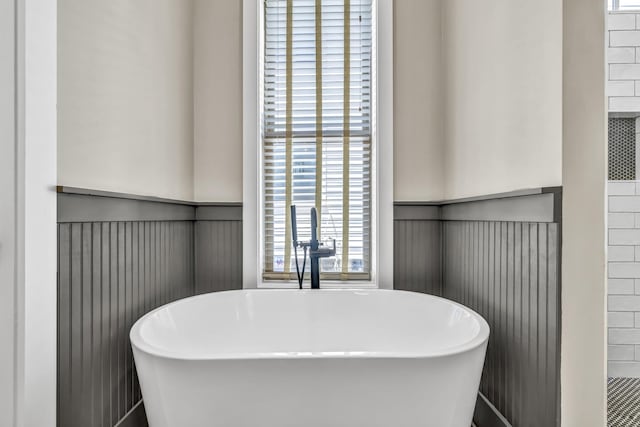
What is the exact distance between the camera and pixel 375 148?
2.04 m

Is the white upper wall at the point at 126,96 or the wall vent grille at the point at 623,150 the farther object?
the wall vent grille at the point at 623,150

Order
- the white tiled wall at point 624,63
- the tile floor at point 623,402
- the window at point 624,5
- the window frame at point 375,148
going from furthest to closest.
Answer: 1. the window at point 624,5
2. the white tiled wall at point 624,63
3. the window frame at point 375,148
4. the tile floor at point 623,402

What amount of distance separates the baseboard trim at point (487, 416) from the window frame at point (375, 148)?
69 cm

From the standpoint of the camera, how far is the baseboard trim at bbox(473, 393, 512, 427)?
134 cm

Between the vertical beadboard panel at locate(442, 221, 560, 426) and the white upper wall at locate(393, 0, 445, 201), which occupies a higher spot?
the white upper wall at locate(393, 0, 445, 201)

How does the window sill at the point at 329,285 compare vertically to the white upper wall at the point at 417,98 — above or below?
below

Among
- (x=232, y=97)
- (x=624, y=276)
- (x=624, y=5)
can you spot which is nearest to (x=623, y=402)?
(x=624, y=276)

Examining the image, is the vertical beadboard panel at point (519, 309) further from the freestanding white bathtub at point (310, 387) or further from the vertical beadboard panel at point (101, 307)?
the vertical beadboard panel at point (101, 307)

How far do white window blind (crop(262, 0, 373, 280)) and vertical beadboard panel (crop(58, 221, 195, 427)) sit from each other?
73 centimetres

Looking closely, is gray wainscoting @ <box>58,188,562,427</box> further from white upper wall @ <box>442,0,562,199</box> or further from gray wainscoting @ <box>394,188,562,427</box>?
white upper wall @ <box>442,0,562,199</box>

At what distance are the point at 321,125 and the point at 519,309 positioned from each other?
1.35m

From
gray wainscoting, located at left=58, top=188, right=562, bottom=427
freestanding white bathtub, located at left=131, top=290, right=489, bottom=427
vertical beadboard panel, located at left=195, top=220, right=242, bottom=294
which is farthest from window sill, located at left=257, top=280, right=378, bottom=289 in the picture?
freestanding white bathtub, located at left=131, top=290, right=489, bottom=427

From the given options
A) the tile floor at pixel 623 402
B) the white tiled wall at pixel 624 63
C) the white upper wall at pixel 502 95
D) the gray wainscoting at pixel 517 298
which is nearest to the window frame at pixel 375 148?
the white upper wall at pixel 502 95

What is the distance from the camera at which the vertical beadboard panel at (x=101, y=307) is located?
1060 mm
